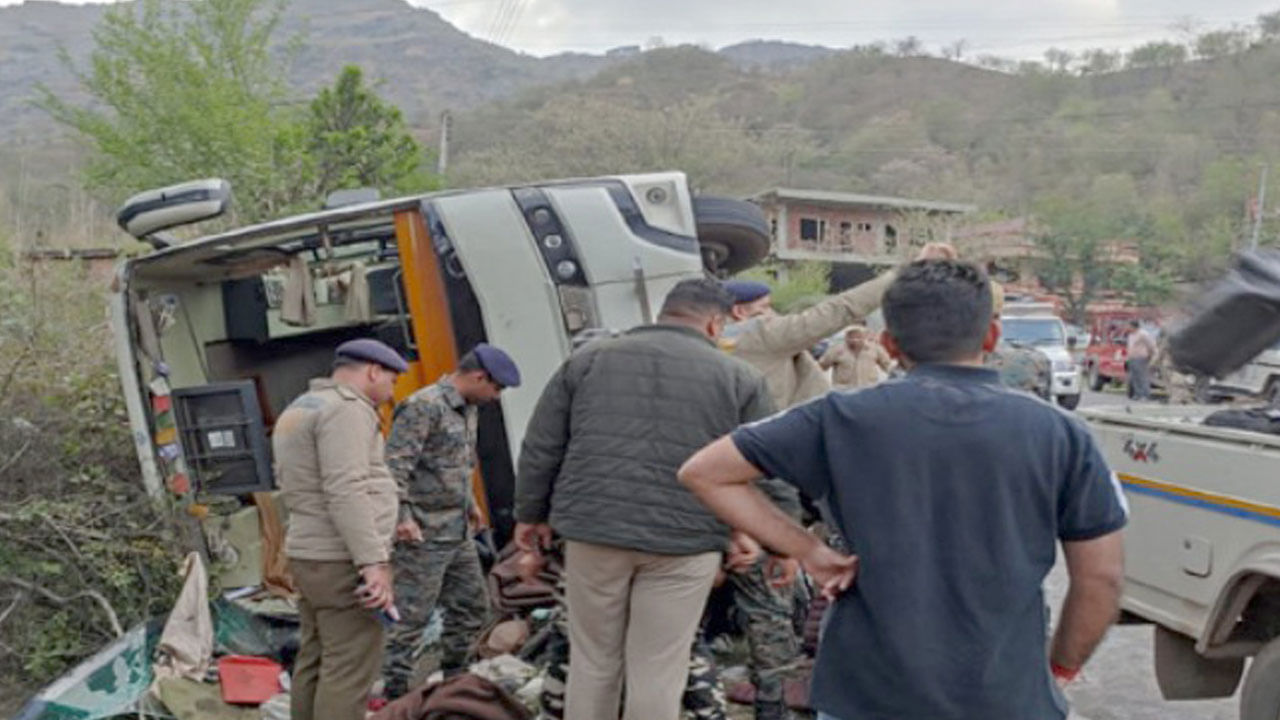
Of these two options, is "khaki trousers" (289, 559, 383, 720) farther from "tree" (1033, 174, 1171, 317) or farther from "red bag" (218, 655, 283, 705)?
"tree" (1033, 174, 1171, 317)

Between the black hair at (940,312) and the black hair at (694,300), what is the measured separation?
5.47 feet

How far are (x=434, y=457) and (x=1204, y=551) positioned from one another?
116 inches

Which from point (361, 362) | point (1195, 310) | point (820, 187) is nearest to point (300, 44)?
point (361, 362)

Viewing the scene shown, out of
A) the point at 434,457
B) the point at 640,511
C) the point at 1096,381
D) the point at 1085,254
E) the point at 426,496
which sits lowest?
the point at 1085,254

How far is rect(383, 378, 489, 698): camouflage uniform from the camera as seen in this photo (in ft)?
16.4

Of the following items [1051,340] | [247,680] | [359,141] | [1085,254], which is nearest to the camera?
[247,680]

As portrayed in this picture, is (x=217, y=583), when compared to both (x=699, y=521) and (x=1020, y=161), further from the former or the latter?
(x=1020, y=161)

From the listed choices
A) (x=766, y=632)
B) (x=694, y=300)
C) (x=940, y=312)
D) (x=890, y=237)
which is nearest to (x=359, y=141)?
(x=766, y=632)

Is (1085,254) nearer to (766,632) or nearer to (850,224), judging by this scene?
(850,224)

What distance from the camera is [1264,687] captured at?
3996 millimetres

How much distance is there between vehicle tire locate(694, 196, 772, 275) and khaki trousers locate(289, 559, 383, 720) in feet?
9.32

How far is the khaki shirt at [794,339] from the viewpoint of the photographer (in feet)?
18.3

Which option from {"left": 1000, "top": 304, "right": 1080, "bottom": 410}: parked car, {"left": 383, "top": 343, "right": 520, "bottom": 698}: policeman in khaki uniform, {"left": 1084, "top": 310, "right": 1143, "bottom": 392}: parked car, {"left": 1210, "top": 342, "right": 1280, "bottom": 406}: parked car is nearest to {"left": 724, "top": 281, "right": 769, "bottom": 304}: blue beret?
{"left": 383, "top": 343, "right": 520, "bottom": 698}: policeman in khaki uniform

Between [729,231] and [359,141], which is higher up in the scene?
[359,141]
